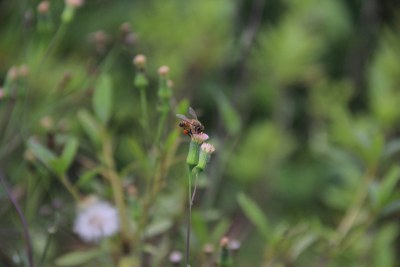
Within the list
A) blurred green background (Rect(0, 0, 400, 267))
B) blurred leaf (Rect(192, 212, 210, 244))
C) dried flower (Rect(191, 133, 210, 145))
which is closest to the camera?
dried flower (Rect(191, 133, 210, 145))

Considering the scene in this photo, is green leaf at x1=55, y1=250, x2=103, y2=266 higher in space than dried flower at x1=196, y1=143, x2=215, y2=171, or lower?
lower

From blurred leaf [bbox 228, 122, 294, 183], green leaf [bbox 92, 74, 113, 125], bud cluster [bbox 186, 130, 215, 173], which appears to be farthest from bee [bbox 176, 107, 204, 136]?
blurred leaf [bbox 228, 122, 294, 183]

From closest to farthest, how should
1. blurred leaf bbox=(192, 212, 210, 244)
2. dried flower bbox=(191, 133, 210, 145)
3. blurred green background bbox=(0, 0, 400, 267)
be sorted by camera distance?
1. dried flower bbox=(191, 133, 210, 145)
2. blurred leaf bbox=(192, 212, 210, 244)
3. blurred green background bbox=(0, 0, 400, 267)

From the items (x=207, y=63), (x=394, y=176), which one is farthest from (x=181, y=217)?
(x=207, y=63)

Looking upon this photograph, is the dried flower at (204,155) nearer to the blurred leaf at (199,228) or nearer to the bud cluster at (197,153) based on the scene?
the bud cluster at (197,153)

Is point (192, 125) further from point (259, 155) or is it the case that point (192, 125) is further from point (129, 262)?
point (259, 155)

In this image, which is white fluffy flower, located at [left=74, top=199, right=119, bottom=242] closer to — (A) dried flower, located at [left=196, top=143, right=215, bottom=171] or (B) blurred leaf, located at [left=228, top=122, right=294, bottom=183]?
(A) dried flower, located at [left=196, top=143, right=215, bottom=171]

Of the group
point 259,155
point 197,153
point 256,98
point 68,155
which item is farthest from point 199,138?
point 256,98
